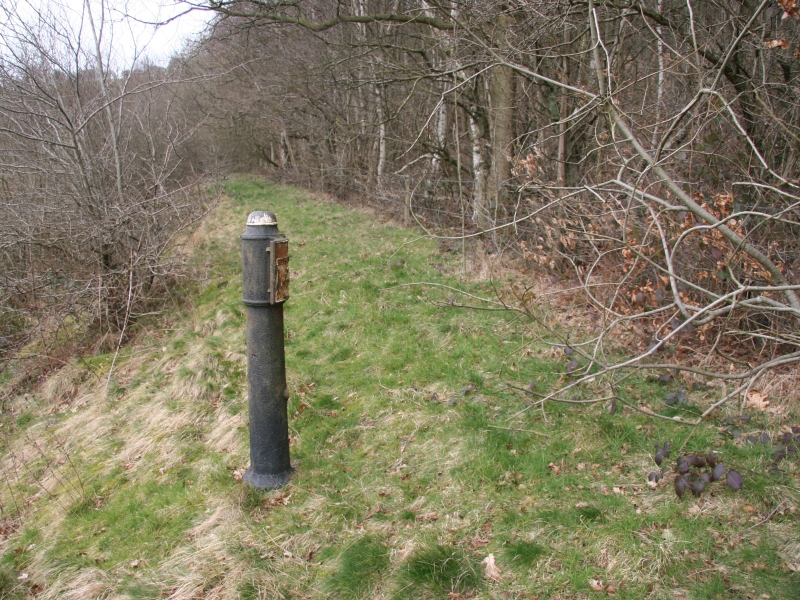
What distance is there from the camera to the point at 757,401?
12.9 feet

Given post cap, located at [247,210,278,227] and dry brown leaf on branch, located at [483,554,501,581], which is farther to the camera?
post cap, located at [247,210,278,227]

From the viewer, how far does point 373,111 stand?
1520cm

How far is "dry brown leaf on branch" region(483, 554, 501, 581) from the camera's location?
8.91 ft

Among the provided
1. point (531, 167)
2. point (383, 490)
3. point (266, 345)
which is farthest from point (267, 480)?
point (531, 167)

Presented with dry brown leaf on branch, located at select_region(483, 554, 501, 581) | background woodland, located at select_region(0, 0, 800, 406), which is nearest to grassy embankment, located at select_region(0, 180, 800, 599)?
dry brown leaf on branch, located at select_region(483, 554, 501, 581)

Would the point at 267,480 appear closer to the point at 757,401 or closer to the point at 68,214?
the point at 757,401

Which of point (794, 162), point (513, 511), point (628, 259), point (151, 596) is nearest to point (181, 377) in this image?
point (151, 596)

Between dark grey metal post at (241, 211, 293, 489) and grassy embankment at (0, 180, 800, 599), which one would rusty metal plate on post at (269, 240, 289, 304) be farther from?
grassy embankment at (0, 180, 800, 599)

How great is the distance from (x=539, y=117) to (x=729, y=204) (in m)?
4.24

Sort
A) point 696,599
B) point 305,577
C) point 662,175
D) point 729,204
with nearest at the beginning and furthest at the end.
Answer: point 696,599, point 662,175, point 305,577, point 729,204

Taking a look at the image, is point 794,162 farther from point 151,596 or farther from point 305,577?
point 151,596

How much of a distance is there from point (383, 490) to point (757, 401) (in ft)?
8.39

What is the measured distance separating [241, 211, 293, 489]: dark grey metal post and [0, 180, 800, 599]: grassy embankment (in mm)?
180

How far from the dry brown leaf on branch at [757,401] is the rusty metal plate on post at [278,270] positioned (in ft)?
10.0
